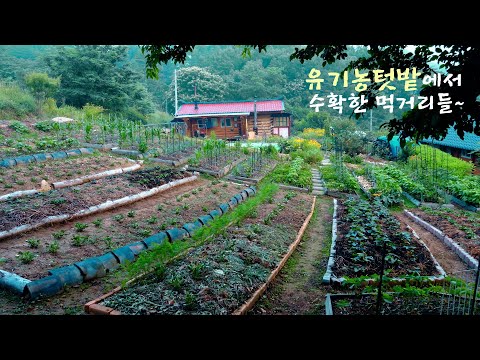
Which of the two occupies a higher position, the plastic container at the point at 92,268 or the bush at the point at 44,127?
the bush at the point at 44,127

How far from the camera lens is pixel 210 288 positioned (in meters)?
3.87

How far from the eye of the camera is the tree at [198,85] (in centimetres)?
2986

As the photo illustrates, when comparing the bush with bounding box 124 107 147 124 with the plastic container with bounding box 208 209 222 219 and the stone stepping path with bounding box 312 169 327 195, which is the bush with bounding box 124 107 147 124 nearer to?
the stone stepping path with bounding box 312 169 327 195

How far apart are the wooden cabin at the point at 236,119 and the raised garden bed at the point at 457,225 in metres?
17.4

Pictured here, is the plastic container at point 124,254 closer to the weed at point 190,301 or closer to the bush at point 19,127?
the weed at point 190,301

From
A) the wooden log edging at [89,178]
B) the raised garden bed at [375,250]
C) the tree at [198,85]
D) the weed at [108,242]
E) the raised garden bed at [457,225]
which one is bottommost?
the raised garden bed at [457,225]

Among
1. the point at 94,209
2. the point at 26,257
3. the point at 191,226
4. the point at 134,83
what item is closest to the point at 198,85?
the point at 134,83

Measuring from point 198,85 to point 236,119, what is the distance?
6394mm

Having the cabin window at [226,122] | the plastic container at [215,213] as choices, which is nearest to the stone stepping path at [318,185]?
the plastic container at [215,213]

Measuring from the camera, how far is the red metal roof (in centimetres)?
2544

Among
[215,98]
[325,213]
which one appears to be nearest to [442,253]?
[325,213]

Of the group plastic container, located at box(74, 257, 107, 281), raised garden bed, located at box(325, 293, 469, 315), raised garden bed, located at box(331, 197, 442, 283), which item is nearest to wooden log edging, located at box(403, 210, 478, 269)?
raised garden bed, located at box(331, 197, 442, 283)
